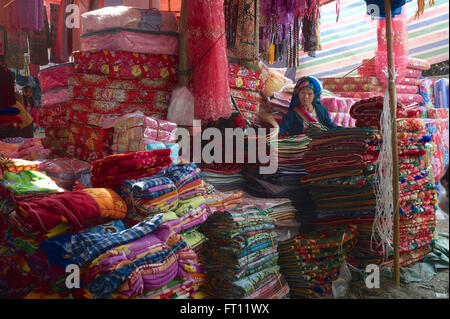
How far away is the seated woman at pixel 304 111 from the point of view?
161 inches

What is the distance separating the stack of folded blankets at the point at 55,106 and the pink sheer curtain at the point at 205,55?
1.21 m

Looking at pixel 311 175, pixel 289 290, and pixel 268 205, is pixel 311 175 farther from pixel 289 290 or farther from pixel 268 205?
pixel 289 290

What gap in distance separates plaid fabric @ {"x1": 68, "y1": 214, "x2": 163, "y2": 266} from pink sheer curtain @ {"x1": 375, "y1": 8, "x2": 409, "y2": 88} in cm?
495

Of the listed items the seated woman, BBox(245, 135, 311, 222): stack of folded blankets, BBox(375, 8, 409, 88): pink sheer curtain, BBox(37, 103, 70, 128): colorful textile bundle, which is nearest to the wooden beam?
BBox(245, 135, 311, 222): stack of folded blankets

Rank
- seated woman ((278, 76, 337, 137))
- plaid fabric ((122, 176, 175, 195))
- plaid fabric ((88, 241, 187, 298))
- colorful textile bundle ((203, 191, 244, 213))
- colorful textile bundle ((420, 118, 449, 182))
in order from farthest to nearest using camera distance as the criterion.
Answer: colorful textile bundle ((420, 118, 449, 182)) → seated woman ((278, 76, 337, 137)) → colorful textile bundle ((203, 191, 244, 213)) → plaid fabric ((122, 176, 175, 195)) → plaid fabric ((88, 241, 187, 298))

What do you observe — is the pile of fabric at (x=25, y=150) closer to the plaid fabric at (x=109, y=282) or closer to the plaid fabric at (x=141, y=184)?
the plaid fabric at (x=141, y=184)

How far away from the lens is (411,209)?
338 centimetres

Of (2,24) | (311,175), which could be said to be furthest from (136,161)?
(2,24)

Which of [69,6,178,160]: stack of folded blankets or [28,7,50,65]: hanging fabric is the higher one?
[28,7,50,65]: hanging fabric

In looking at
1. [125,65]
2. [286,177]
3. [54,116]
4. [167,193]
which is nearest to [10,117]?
[54,116]

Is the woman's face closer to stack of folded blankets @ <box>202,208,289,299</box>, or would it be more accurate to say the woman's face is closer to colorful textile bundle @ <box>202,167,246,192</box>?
colorful textile bundle @ <box>202,167,246,192</box>

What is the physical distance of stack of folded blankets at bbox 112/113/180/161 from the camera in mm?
2811

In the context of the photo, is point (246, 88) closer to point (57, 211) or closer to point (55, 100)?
point (55, 100)

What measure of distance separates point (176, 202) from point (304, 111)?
7.22 ft
